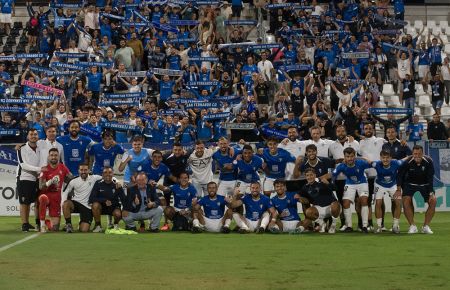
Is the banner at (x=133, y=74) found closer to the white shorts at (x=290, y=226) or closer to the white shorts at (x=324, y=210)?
the white shorts at (x=290, y=226)

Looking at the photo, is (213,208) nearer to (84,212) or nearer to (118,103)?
(84,212)

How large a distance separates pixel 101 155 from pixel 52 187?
131 centimetres

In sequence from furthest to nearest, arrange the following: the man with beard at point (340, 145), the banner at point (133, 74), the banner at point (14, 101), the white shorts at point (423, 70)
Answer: the white shorts at point (423, 70) → the banner at point (133, 74) → the banner at point (14, 101) → the man with beard at point (340, 145)

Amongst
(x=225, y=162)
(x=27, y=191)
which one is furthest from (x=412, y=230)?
(x=27, y=191)

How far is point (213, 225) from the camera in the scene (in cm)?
1972

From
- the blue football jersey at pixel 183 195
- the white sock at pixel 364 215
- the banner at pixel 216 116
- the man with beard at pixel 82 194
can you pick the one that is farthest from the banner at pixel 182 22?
the white sock at pixel 364 215

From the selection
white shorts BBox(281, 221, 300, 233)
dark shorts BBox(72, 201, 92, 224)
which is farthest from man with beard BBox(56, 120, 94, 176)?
white shorts BBox(281, 221, 300, 233)

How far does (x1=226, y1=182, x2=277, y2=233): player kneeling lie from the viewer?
19.4m

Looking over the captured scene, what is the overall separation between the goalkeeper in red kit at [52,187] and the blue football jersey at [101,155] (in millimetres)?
790

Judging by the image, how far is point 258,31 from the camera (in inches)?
1351

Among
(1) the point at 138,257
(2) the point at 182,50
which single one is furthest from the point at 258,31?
(1) the point at 138,257

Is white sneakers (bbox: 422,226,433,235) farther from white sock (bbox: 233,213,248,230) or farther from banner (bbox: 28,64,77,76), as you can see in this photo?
banner (bbox: 28,64,77,76)

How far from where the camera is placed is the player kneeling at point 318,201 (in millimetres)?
19281

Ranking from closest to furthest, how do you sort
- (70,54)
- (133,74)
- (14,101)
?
(14,101), (133,74), (70,54)
